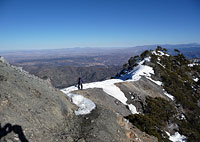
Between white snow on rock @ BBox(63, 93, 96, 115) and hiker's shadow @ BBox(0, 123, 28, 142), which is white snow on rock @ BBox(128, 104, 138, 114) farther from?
hiker's shadow @ BBox(0, 123, 28, 142)

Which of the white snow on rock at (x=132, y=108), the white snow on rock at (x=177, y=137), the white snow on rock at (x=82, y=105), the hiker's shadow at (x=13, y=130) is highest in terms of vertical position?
the hiker's shadow at (x=13, y=130)

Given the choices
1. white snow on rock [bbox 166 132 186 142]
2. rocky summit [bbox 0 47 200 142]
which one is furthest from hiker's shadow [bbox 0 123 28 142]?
white snow on rock [bbox 166 132 186 142]

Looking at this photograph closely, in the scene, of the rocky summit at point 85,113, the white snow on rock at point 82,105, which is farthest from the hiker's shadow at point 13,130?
the white snow on rock at point 82,105

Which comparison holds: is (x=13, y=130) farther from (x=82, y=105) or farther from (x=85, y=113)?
(x=82, y=105)

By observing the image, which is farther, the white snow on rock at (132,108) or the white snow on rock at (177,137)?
the white snow on rock at (132,108)

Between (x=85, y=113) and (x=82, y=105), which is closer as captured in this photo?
(x=85, y=113)

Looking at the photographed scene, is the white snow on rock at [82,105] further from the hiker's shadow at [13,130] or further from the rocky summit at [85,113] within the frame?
the hiker's shadow at [13,130]

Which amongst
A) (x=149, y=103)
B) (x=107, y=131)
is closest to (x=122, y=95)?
(x=149, y=103)

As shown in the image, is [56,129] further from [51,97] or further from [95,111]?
[95,111]

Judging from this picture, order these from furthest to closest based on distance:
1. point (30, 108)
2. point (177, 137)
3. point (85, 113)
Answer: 1. point (177, 137)
2. point (85, 113)
3. point (30, 108)

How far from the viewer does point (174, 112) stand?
2427cm

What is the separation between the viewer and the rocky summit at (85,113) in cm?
873

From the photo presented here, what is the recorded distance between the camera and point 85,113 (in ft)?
41.2

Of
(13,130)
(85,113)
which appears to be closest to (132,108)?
(85,113)
